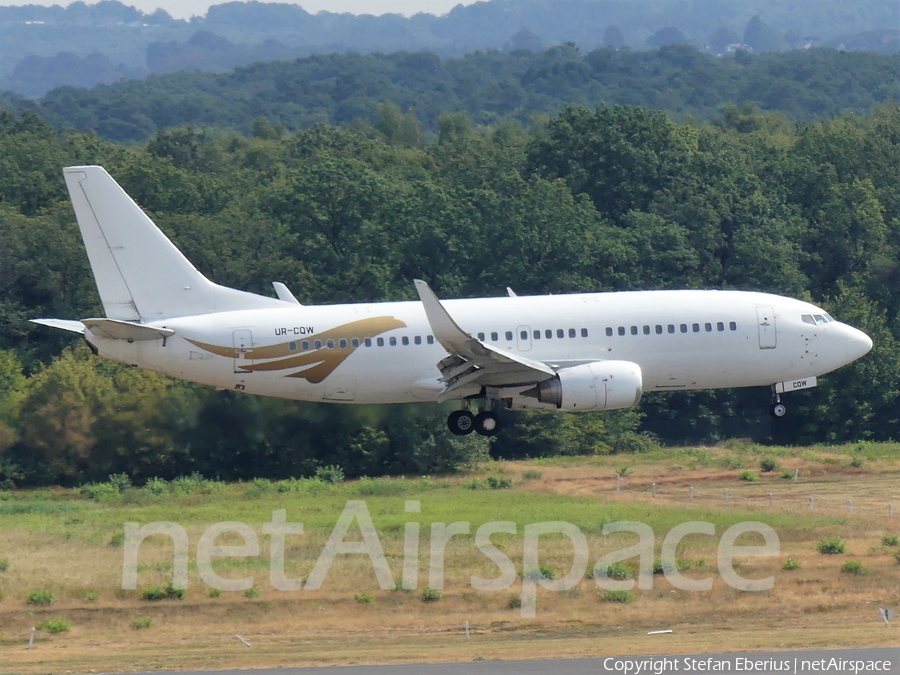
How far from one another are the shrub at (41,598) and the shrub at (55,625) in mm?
1168

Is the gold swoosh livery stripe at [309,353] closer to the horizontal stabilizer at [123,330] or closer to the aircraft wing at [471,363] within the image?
the horizontal stabilizer at [123,330]

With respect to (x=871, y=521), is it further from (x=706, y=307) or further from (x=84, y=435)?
(x=84, y=435)

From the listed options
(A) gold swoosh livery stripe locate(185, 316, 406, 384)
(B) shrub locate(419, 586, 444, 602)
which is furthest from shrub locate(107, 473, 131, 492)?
(B) shrub locate(419, 586, 444, 602)

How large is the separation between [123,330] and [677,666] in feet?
65.5

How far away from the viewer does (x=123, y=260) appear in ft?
129

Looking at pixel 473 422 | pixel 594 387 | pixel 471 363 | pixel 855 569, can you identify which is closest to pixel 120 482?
pixel 473 422

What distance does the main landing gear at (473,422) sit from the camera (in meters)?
40.0

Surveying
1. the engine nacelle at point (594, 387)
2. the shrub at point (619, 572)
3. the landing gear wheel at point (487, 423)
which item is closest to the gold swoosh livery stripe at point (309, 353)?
the landing gear wheel at point (487, 423)

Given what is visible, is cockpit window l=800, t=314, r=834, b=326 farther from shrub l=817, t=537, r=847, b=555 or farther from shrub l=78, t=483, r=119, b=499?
shrub l=78, t=483, r=119, b=499

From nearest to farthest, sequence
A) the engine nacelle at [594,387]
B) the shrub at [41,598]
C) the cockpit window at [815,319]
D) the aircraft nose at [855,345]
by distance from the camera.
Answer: the shrub at [41,598] < the engine nacelle at [594,387] < the cockpit window at [815,319] < the aircraft nose at [855,345]

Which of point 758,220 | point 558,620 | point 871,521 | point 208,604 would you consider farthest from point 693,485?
point 758,220

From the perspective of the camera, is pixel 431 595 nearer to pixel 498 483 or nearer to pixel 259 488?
pixel 498 483

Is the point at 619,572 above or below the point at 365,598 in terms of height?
above

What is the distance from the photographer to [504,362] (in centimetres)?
3759
